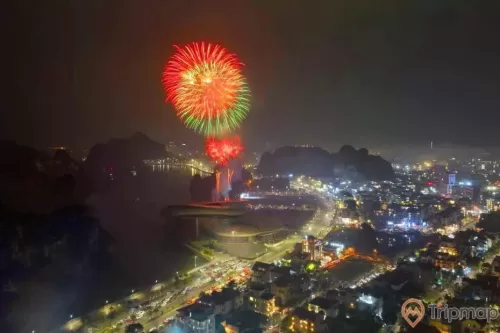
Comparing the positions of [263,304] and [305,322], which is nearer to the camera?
[305,322]

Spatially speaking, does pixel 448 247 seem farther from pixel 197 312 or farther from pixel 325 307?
pixel 197 312

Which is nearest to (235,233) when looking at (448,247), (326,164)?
(448,247)

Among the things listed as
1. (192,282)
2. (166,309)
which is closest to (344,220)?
(192,282)

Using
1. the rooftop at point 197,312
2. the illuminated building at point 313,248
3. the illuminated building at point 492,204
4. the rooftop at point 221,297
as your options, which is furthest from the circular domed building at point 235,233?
the illuminated building at point 492,204

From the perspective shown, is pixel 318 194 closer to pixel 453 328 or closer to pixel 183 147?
pixel 453 328

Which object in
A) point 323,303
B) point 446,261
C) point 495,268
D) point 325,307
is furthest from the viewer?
point 446,261

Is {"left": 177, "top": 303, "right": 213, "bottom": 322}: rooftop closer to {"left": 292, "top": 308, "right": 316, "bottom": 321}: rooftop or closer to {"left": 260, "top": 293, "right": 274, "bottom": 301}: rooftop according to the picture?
{"left": 260, "top": 293, "right": 274, "bottom": 301}: rooftop
